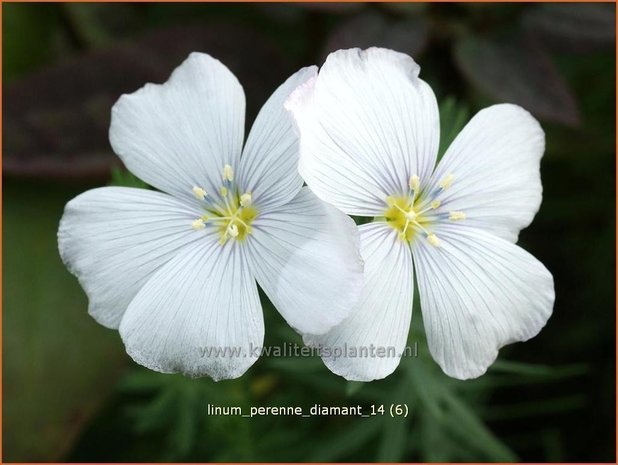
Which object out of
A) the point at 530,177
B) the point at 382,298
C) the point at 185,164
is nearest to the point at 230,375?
the point at 382,298

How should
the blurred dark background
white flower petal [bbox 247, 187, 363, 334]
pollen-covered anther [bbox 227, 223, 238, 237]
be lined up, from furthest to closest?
the blurred dark background, pollen-covered anther [bbox 227, 223, 238, 237], white flower petal [bbox 247, 187, 363, 334]

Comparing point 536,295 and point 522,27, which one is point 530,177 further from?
point 522,27

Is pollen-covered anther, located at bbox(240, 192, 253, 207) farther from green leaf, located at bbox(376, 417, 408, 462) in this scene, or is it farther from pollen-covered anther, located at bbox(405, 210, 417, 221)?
green leaf, located at bbox(376, 417, 408, 462)

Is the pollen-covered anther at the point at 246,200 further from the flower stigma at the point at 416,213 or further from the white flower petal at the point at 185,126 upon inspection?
the flower stigma at the point at 416,213

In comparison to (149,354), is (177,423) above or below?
below

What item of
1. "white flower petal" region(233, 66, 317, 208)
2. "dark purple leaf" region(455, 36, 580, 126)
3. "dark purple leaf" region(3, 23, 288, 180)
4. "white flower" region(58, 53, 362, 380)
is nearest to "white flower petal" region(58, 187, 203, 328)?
"white flower" region(58, 53, 362, 380)

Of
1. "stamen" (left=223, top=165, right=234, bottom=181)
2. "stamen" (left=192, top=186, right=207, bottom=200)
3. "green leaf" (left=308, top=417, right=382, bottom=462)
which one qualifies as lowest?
"green leaf" (left=308, top=417, right=382, bottom=462)
